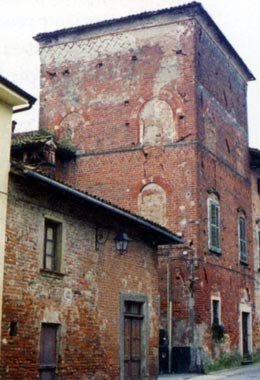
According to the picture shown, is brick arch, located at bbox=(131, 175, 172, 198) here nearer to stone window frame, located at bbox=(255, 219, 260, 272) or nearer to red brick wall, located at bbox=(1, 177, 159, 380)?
red brick wall, located at bbox=(1, 177, 159, 380)

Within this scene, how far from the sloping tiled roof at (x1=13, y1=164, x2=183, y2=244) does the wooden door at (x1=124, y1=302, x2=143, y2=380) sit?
2207 mm

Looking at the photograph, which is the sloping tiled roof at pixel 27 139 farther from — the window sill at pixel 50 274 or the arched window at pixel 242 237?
the arched window at pixel 242 237

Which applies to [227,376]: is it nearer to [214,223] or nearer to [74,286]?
[214,223]

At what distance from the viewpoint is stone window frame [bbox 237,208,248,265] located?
980 inches

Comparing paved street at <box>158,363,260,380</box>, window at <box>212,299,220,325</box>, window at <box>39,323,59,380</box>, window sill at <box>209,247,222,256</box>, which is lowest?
paved street at <box>158,363,260,380</box>

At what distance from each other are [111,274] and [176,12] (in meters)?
10.5

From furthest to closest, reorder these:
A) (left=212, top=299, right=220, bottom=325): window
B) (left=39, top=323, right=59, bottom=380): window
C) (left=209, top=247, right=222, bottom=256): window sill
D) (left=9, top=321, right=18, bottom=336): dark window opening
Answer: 1. (left=209, top=247, right=222, bottom=256): window sill
2. (left=212, top=299, right=220, bottom=325): window
3. (left=39, top=323, right=59, bottom=380): window
4. (left=9, top=321, right=18, bottom=336): dark window opening

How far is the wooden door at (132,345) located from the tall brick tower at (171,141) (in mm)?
3414

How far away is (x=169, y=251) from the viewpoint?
2100 cm

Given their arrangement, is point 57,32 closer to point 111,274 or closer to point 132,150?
point 132,150

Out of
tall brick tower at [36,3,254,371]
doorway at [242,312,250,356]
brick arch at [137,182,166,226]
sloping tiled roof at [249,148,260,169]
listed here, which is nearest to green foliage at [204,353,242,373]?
tall brick tower at [36,3,254,371]

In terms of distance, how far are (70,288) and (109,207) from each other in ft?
6.53

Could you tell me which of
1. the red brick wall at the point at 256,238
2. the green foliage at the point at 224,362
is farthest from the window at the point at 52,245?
the red brick wall at the point at 256,238

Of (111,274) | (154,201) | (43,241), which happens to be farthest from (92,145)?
(43,241)
